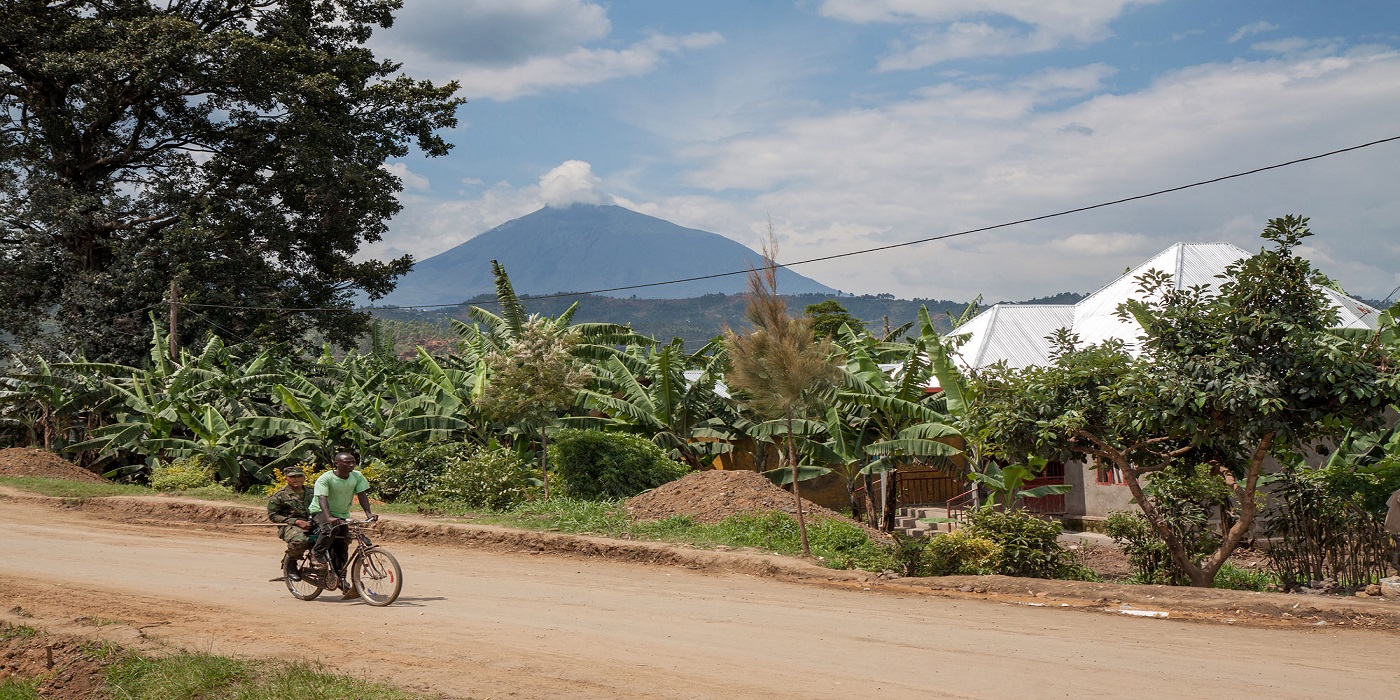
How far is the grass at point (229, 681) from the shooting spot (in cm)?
716

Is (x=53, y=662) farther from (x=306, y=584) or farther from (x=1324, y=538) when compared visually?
(x=1324, y=538)

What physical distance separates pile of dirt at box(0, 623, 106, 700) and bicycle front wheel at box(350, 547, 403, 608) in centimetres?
258

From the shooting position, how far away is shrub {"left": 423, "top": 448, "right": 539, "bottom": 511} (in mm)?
19500

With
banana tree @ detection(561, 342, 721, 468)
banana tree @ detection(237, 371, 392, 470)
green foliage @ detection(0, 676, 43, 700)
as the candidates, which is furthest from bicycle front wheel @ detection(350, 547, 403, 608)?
banana tree @ detection(237, 371, 392, 470)

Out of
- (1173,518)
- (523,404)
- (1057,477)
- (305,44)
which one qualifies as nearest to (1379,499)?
(1173,518)

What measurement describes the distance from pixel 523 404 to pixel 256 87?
65.7 ft

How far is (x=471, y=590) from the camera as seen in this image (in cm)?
1216

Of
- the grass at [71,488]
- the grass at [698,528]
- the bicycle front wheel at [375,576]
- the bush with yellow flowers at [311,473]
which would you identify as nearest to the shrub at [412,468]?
the bush with yellow flowers at [311,473]

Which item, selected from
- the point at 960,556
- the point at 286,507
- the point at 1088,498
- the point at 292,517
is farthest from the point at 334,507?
the point at 1088,498

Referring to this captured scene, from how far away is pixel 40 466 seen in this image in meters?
25.8

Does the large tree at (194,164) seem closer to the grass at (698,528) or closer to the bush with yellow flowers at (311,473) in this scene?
the bush with yellow flowers at (311,473)

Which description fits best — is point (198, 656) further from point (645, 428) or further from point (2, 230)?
point (2, 230)

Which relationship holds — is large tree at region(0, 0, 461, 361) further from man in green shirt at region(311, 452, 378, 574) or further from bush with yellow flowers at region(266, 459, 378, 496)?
man in green shirt at region(311, 452, 378, 574)

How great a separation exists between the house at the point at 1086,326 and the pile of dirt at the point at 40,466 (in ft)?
76.0
